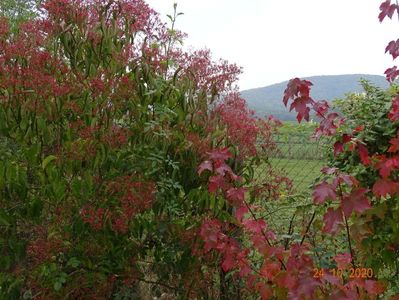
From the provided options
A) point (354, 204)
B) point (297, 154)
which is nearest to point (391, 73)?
point (354, 204)

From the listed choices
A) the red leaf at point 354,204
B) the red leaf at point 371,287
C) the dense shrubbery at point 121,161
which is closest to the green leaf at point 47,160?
the dense shrubbery at point 121,161

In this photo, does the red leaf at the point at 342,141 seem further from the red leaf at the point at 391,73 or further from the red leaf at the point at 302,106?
the red leaf at the point at 391,73

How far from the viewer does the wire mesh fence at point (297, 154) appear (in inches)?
148

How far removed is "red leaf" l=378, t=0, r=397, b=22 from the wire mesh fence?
1.26 m

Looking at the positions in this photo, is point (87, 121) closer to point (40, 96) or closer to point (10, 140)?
point (40, 96)

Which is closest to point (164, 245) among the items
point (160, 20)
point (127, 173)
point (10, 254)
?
point (127, 173)

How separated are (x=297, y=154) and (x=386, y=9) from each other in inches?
110

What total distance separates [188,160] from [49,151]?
2.61 ft

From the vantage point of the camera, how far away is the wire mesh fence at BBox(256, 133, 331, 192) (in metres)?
3.76

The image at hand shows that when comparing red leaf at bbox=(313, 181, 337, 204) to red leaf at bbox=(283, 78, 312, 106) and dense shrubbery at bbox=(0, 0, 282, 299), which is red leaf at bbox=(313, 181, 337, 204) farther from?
dense shrubbery at bbox=(0, 0, 282, 299)

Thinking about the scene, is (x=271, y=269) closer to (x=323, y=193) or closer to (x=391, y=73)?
(x=323, y=193)

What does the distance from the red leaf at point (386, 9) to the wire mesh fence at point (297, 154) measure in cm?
126

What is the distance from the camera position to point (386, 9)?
93.6 inches

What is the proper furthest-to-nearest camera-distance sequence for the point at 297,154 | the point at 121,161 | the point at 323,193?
the point at 297,154 < the point at 121,161 < the point at 323,193
